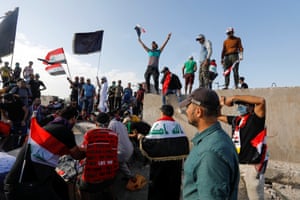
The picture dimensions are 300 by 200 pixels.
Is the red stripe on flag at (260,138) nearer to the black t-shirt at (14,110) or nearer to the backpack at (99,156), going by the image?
the backpack at (99,156)

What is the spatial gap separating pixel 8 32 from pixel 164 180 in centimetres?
1019

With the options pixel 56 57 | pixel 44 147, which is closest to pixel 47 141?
pixel 44 147

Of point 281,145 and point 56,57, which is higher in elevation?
point 56,57

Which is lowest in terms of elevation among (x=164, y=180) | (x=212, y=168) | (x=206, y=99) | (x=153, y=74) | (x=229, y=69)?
(x=164, y=180)

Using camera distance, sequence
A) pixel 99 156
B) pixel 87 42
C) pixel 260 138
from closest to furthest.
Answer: pixel 260 138 → pixel 99 156 → pixel 87 42

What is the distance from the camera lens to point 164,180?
4.16 meters

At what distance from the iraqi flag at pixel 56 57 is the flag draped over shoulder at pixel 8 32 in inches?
74.9

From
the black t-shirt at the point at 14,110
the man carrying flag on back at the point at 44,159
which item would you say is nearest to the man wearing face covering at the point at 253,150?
the man carrying flag on back at the point at 44,159

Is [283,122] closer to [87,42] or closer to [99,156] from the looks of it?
[99,156]

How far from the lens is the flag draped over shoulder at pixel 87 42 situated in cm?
1262

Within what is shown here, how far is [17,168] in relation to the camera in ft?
9.15

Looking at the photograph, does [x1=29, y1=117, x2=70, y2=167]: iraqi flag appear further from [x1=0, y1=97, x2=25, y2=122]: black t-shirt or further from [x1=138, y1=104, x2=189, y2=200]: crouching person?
[x1=0, y1=97, x2=25, y2=122]: black t-shirt

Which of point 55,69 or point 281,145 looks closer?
point 281,145

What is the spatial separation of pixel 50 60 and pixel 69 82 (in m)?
1.93
